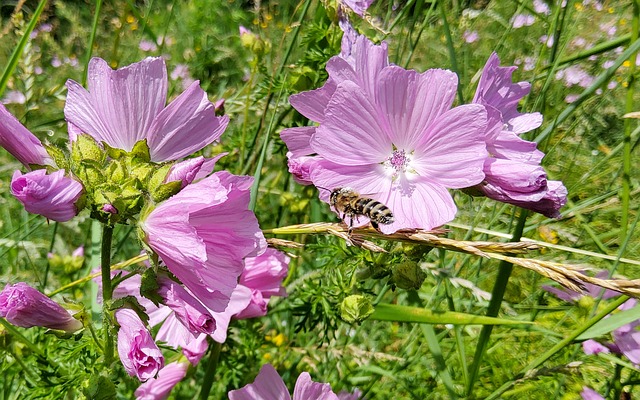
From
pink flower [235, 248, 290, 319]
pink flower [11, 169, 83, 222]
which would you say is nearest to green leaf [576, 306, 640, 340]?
pink flower [235, 248, 290, 319]

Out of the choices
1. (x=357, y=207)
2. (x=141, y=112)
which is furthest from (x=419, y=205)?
(x=141, y=112)

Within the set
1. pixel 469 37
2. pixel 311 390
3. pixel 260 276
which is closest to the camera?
pixel 311 390

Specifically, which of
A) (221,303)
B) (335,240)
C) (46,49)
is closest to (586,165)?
(335,240)

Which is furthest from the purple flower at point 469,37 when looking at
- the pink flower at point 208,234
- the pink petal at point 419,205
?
the pink flower at point 208,234

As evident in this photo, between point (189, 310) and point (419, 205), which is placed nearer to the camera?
point (189, 310)

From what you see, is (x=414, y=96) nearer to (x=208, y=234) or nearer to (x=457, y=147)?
(x=457, y=147)

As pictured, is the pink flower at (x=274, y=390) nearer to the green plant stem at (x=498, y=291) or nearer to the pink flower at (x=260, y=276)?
the pink flower at (x=260, y=276)

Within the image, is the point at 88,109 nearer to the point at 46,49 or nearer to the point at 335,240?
the point at 335,240

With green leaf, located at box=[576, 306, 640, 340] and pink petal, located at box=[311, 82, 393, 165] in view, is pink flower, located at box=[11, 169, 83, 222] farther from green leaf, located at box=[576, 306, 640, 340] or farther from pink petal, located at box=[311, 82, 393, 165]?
green leaf, located at box=[576, 306, 640, 340]
